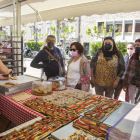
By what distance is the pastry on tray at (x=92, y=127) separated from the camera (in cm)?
81

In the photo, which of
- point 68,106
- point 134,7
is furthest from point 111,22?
point 68,106

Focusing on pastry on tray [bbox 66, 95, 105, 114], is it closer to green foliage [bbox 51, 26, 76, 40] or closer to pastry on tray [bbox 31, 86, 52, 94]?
pastry on tray [bbox 31, 86, 52, 94]

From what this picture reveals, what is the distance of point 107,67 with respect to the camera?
6.43 ft

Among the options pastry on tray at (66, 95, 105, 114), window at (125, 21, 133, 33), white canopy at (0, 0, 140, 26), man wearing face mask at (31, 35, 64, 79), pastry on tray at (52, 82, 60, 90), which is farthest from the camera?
window at (125, 21, 133, 33)

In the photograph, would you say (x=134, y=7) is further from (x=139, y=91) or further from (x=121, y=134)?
(x=121, y=134)

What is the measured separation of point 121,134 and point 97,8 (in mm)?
2440

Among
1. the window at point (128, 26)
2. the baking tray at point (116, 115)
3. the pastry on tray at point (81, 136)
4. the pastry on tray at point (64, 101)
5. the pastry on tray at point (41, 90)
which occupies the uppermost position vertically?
the window at point (128, 26)

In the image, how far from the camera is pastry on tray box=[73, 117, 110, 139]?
0.81m

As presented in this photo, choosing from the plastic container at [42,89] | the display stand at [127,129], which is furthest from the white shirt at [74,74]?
the display stand at [127,129]

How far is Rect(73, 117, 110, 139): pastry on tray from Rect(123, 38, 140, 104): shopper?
4.52 ft

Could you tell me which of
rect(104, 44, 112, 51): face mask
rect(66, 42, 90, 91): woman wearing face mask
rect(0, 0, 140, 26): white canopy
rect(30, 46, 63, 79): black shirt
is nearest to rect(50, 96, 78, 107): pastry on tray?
rect(66, 42, 90, 91): woman wearing face mask

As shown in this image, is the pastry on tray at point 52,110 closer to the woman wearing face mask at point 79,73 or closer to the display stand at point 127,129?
the display stand at point 127,129

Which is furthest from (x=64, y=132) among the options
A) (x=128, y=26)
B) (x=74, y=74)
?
(x=128, y=26)

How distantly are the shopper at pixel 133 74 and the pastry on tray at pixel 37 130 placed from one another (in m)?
1.52
